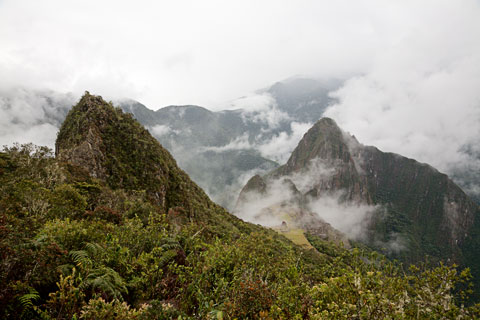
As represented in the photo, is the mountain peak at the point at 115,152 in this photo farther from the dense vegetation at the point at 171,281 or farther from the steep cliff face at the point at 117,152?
the dense vegetation at the point at 171,281

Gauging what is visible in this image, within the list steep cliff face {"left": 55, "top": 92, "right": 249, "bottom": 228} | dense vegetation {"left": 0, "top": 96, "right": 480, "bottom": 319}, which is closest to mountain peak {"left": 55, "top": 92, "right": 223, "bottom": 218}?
steep cliff face {"left": 55, "top": 92, "right": 249, "bottom": 228}

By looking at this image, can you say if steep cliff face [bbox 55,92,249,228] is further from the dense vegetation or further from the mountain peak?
the dense vegetation

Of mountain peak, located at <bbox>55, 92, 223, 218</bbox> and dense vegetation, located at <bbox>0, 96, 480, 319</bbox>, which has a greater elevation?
mountain peak, located at <bbox>55, 92, 223, 218</bbox>

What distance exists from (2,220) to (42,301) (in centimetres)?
239

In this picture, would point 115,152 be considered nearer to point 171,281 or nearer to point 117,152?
point 117,152

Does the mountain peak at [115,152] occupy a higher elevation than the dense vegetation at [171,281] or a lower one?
higher

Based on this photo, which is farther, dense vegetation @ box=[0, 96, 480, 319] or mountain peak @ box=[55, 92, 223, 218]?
mountain peak @ box=[55, 92, 223, 218]

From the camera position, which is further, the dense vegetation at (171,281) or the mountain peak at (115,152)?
the mountain peak at (115,152)

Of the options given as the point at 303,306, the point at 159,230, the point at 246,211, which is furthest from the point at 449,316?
the point at 246,211

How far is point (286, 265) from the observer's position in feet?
28.2

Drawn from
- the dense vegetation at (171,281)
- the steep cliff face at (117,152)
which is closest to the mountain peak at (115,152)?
the steep cliff face at (117,152)

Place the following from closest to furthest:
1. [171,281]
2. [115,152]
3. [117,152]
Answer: [171,281] < [115,152] < [117,152]

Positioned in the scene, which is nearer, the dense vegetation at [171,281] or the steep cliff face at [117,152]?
the dense vegetation at [171,281]

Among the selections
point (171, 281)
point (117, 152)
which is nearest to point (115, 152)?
point (117, 152)
